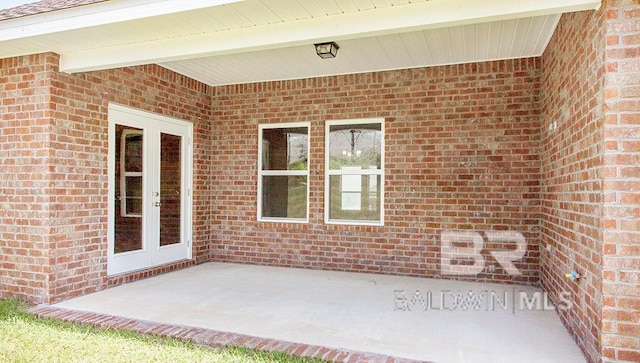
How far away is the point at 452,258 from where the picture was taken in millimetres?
5801

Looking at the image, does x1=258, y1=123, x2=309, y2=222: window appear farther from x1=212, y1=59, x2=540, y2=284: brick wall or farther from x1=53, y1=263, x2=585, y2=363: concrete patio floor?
x1=53, y1=263, x2=585, y2=363: concrete patio floor

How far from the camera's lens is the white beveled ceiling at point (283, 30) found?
3.30 meters

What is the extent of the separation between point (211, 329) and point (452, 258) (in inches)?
139

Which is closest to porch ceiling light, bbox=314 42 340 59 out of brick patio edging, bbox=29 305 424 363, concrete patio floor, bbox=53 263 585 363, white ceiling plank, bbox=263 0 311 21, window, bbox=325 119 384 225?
white ceiling plank, bbox=263 0 311 21

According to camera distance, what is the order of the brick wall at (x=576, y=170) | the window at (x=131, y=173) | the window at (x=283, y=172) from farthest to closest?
the window at (x=283, y=172), the window at (x=131, y=173), the brick wall at (x=576, y=170)

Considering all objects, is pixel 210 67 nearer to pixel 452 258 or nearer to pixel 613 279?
pixel 452 258

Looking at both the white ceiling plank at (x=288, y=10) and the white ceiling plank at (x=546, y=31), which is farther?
the white ceiling plank at (x=546, y=31)

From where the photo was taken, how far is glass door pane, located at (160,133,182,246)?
6203 millimetres

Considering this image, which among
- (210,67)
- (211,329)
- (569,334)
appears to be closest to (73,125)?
(210,67)

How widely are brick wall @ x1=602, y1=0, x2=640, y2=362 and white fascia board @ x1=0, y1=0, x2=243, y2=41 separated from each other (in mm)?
2825
